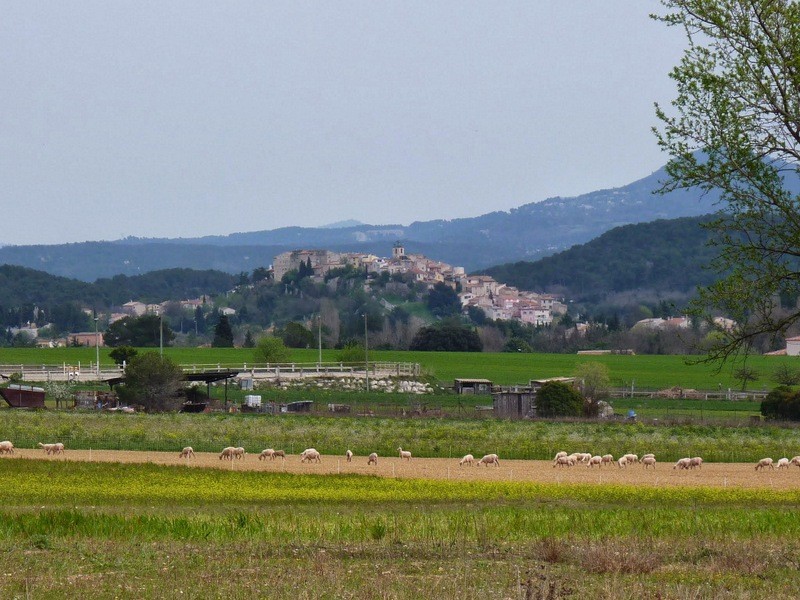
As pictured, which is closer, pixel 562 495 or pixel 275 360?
pixel 562 495

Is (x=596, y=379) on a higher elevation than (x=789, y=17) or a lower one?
lower

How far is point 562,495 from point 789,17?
1354cm

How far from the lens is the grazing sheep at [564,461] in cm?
4238

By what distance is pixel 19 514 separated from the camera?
2367cm

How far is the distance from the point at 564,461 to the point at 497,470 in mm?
2723

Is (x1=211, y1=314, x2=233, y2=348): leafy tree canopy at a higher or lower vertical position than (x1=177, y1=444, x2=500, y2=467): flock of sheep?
higher

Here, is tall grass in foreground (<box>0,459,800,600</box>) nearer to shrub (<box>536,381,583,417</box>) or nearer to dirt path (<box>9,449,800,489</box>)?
dirt path (<box>9,449,800,489</box>)

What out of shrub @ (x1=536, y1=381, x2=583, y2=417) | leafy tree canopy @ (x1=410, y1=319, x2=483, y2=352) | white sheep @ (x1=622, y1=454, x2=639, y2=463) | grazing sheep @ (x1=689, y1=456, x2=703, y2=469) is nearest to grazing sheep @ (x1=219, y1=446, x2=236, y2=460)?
white sheep @ (x1=622, y1=454, x2=639, y2=463)

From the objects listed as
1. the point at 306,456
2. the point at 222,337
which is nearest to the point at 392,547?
the point at 306,456

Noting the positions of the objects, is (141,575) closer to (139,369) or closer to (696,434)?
(696,434)

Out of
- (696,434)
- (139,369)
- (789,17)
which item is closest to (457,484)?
(789,17)

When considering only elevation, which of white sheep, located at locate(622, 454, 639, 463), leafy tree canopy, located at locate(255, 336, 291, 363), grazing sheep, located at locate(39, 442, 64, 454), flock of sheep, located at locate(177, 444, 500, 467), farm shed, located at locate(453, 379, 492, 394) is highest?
leafy tree canopy, located at locate(255, 336, 291, 363)

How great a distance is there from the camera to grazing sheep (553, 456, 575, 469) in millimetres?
42375

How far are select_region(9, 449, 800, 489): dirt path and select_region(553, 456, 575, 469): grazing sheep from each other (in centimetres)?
30
